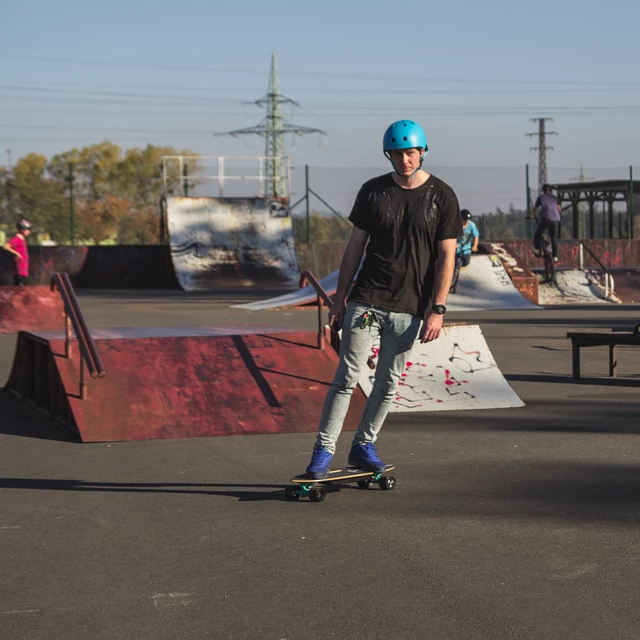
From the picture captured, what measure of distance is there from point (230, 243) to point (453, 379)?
26721 mm

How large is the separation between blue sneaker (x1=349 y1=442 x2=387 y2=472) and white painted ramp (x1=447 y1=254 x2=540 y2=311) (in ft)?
55.4

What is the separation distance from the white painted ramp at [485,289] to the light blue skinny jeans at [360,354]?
17.0 meters

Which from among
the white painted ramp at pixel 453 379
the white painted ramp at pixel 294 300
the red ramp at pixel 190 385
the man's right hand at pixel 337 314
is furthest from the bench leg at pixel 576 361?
the white painted ramp at pixel 294 300

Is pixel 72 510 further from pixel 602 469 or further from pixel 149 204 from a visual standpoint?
pixel 149 204

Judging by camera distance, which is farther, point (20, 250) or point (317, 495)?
point (20, 250)

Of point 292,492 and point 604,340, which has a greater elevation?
point 604,340

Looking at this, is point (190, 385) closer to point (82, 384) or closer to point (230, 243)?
point (82, 384)

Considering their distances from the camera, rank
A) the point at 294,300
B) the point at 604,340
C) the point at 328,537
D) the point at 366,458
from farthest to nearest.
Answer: the point at 294,300 < the point at 604,340 < the point at 366,458 < the point at 328,537

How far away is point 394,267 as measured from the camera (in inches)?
234

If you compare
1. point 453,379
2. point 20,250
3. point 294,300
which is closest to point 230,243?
point 294,300

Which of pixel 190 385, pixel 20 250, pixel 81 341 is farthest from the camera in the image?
pixel 20 250

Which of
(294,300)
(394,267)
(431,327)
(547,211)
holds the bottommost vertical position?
(294,300)

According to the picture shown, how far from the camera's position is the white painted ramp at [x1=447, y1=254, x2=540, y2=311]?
77.1 ft

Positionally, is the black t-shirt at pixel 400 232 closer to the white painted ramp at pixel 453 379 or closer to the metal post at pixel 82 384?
the metal post at pixel 82 384
